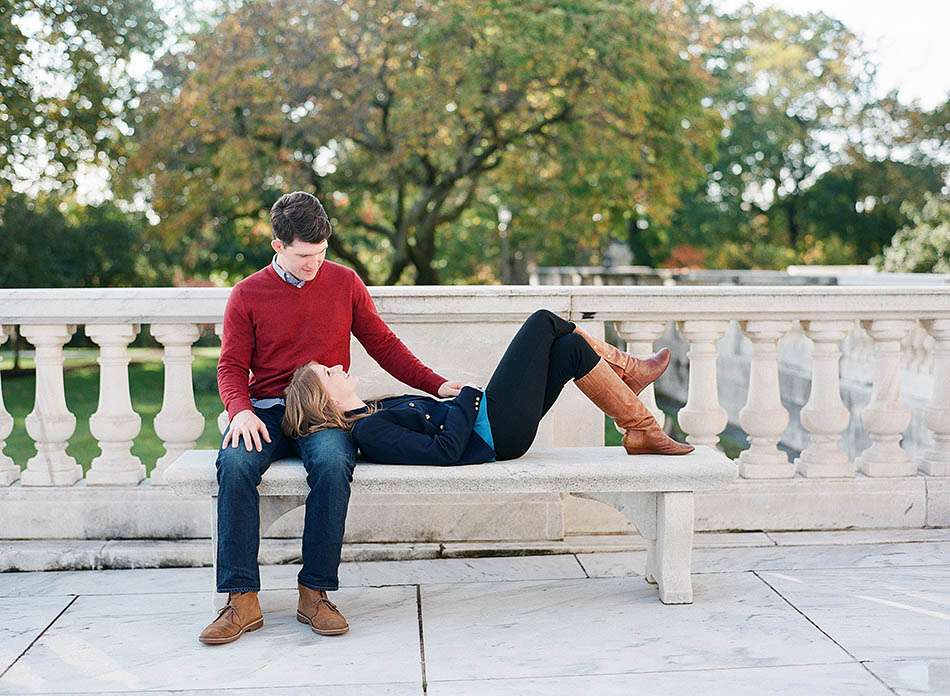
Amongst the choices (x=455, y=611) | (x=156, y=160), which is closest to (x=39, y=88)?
(x=156, y=160)

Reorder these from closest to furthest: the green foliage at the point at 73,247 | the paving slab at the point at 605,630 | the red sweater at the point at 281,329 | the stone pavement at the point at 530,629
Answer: the stone pavement at the point at 530,629 < the paving slab at the point at 605,630 < the red sweater at the point at 281,329 < the green foliage at the point at 73,247

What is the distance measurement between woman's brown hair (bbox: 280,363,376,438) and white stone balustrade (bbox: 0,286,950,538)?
0.85 m

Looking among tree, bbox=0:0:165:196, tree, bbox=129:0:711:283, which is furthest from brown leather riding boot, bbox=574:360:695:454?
tree, bbox=0:0:165:196

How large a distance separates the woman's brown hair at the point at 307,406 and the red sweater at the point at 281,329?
16 cm

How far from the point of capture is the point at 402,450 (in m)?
4.20

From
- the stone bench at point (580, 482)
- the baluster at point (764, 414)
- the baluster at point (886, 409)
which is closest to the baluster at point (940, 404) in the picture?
the baluster at point (886, 409)

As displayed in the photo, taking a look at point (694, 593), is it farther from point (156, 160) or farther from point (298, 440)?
point (156, 160)

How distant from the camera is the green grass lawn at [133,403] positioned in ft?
42.7

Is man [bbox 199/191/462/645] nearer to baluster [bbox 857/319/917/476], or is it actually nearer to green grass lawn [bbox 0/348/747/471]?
baluster [bbox 857/319/917/476]

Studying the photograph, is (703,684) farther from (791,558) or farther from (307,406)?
(307,406)

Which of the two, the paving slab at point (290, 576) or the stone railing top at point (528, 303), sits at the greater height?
the stone railing top at point (528, 303)

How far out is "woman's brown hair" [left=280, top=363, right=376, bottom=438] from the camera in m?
4.18

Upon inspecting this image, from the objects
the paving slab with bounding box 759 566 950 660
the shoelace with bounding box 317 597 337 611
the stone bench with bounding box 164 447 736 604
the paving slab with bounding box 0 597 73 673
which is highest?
the stone bench with bounding box 164 447 736 604

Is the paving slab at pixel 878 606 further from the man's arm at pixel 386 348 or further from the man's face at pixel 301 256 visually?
the man's face at pixel 301 256
